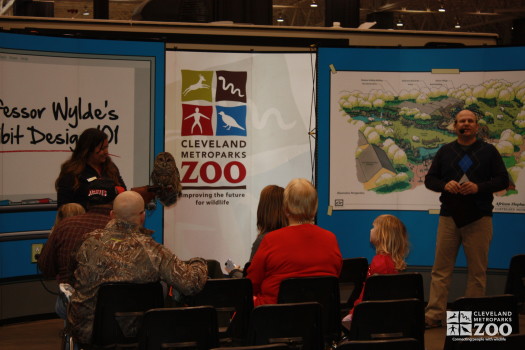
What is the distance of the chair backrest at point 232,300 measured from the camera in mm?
4148

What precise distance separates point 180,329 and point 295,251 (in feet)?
2.92

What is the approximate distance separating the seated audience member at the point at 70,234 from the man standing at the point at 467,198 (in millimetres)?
2790

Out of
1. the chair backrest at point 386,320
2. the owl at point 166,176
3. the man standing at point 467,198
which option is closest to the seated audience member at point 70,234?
the chair backrest at point 386,320

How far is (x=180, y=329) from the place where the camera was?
141 inches

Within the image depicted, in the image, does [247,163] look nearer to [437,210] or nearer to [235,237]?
[235,237]

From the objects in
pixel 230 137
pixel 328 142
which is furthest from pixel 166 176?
pixel 328 142

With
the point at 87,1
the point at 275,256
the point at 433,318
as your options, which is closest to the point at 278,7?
the point at 87,1

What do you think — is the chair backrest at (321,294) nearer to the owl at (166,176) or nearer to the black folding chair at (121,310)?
the black folding chair at (121,310)

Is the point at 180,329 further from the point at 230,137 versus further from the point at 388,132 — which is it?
the point at 388,132

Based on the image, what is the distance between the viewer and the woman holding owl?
5594 mm

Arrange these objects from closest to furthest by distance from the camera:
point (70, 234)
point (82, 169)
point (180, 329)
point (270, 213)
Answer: point (180, 329) → point (70, 234) → point (270, 213) → point (82, 169)

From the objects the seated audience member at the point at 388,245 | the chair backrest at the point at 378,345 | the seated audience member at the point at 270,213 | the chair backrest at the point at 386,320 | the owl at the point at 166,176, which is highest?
the owl at the point at 166,176

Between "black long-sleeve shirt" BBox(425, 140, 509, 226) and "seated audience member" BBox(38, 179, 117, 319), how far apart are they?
279 centimetres

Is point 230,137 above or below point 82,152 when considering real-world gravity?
above
